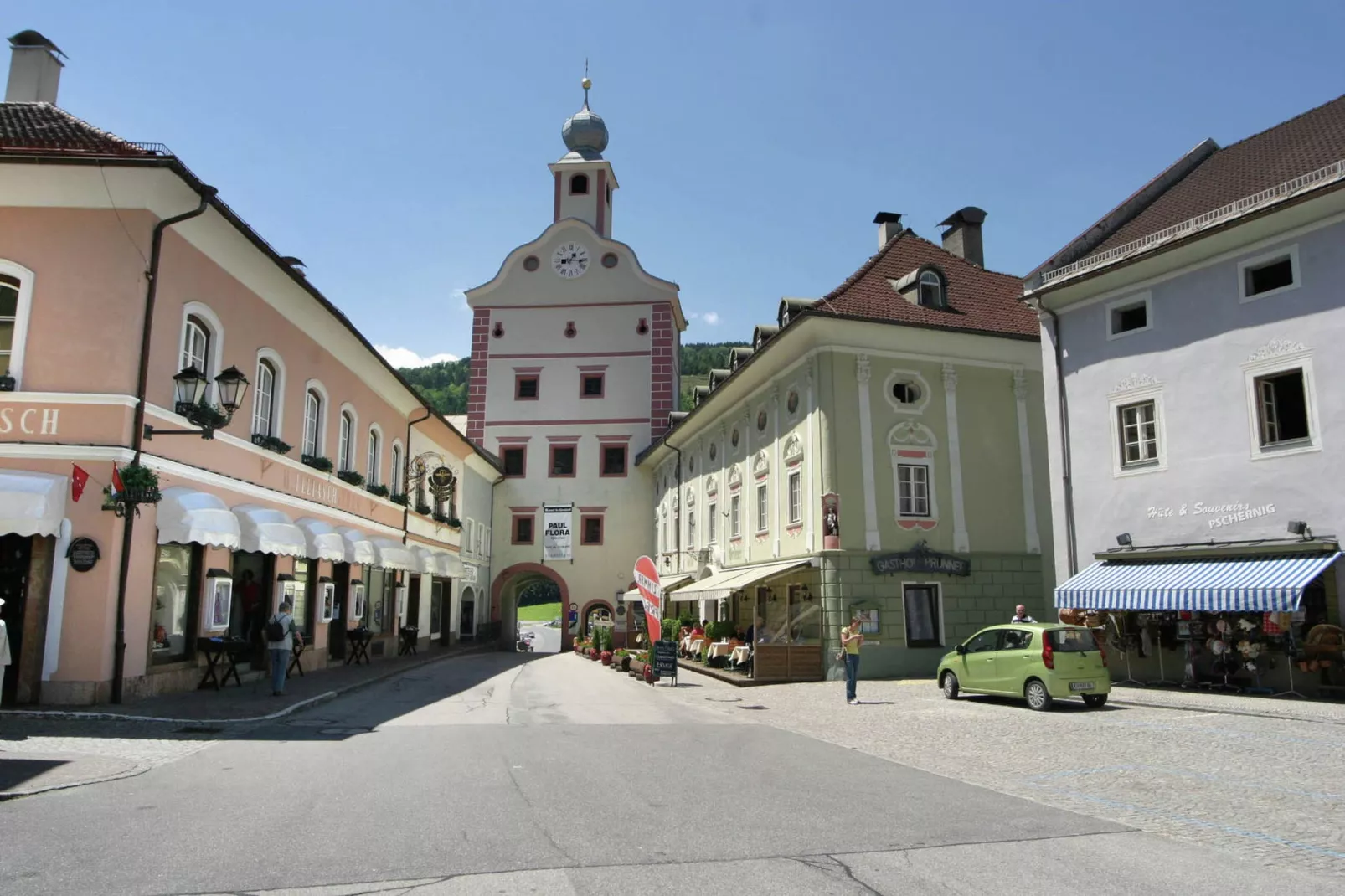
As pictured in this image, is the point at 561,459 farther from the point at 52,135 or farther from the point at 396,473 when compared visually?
the point at 52,135

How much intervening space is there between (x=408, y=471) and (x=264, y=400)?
11.8 metres

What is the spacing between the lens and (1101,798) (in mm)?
8906

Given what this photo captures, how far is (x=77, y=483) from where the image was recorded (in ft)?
46.6

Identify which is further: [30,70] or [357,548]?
[357,548]

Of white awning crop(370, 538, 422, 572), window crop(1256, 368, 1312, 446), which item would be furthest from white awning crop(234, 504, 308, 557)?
window crop(1256, 368, 1312, 446)

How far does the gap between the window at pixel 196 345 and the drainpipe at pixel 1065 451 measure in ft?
58.1

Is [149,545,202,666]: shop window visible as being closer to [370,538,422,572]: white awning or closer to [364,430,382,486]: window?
[370,538,422,572]: white awning

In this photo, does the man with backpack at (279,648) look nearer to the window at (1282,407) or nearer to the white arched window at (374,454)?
the white arched window at (374,454)

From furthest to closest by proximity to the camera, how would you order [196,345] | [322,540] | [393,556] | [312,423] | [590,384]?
[590,384], [393,556], [312,423], [322,540], [196,345]

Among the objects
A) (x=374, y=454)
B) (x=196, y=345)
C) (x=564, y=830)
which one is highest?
(x=196, y=345)

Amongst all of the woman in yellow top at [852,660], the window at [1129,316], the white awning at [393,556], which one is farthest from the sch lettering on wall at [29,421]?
the window at [1129,316]

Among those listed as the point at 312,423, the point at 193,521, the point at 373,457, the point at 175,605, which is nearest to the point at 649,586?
the point at 312,423

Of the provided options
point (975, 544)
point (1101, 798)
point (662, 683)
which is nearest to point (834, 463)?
point (975, 544)

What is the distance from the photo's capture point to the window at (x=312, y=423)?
2242cm
